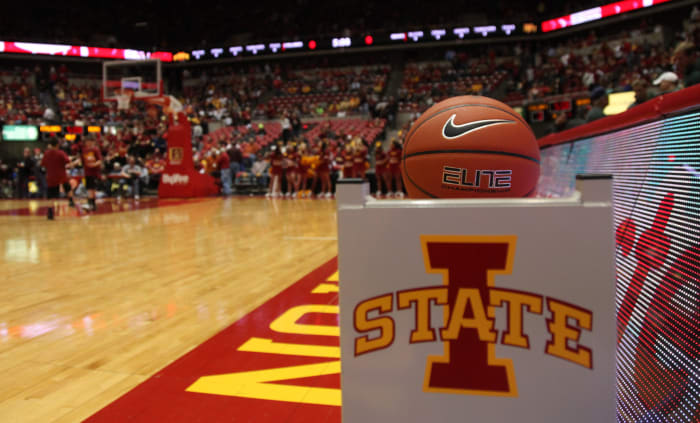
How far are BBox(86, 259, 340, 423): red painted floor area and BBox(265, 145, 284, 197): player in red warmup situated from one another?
38.4ft

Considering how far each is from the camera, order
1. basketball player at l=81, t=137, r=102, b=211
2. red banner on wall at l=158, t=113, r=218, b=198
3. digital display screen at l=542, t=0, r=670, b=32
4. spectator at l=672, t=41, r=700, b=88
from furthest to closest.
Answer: digital display screen at l=542, t=0, r=670, b=32
red banner on wall at l=158, t=113, r=218, b=198
basketball player at l=81, t=137, r=102, b=211
spectator at l=672, t=41, r=700, b=88

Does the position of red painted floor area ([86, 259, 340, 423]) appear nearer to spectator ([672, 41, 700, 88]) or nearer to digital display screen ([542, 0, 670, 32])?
spectator ([672, 41, 700, 88])

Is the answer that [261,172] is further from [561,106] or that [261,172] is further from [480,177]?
[480,177]

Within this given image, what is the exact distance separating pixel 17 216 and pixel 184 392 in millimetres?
9015

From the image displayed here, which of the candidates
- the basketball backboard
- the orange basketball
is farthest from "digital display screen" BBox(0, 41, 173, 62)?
the orange basketball

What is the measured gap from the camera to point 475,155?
5.45 ft

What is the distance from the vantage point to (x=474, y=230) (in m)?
0.95

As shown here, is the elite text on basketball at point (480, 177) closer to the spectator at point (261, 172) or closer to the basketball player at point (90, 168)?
the basketball player at point (90, 168)

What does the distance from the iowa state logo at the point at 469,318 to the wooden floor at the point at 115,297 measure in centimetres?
117

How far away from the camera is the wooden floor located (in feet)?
5.85

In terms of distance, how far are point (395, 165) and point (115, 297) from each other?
1019 cm

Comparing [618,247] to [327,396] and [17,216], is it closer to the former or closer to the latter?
[327,396]

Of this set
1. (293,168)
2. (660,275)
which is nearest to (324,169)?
(293,168)

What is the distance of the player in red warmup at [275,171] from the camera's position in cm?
1397
